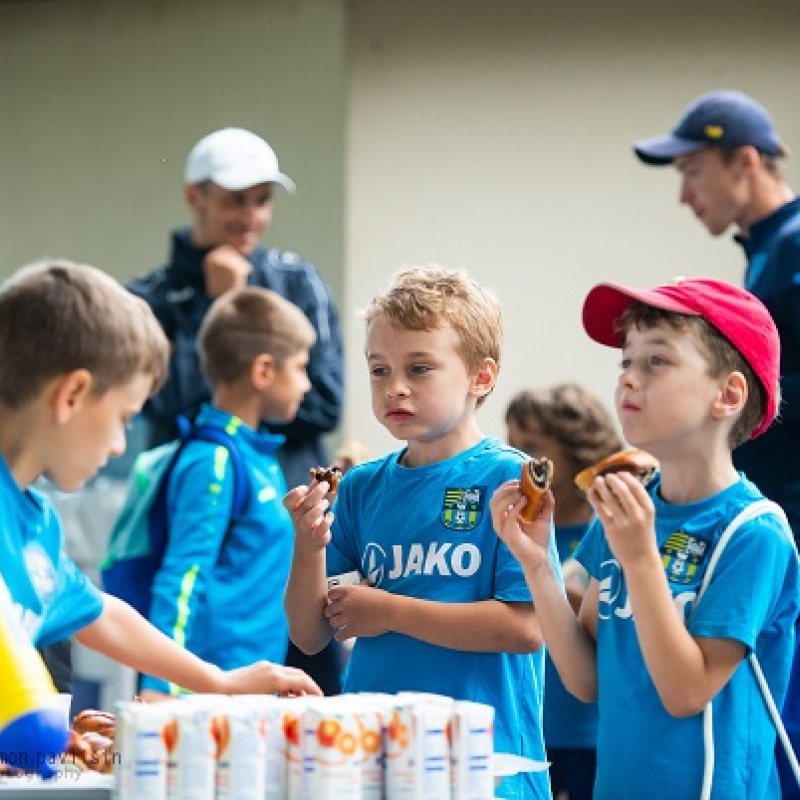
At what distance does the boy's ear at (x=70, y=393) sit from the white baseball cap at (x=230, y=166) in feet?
9.33

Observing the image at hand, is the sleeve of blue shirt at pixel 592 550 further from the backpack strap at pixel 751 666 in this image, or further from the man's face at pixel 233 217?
the man's face at pixel 233 217

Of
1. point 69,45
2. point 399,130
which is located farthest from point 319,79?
point 69,45

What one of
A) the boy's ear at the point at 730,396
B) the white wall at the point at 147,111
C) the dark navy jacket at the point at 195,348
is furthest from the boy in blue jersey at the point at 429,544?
the white wall at the point at 147,111

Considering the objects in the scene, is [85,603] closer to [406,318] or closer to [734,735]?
[406,318]

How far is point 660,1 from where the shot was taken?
760cm

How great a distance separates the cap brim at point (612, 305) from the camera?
289 cm

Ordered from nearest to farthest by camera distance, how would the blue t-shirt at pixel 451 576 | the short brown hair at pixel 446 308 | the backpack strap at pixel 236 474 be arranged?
the blue t-shirt at pixel 451 576
the short brown hair at pixel 446 308
the backpack strap at pixel 236 474

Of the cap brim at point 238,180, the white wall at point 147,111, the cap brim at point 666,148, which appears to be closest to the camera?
the cap brim at point 666,148

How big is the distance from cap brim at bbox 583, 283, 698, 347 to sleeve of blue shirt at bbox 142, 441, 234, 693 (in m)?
1.68

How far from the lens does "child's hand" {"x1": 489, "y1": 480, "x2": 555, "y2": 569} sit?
110 inches

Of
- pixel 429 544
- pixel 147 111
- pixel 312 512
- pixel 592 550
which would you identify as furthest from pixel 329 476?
pixel 147 111

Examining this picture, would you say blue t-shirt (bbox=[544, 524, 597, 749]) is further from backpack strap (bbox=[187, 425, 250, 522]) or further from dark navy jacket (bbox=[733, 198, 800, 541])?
backpack strap (bbox=[187, 425, 250, 522])

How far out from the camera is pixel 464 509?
3.03m

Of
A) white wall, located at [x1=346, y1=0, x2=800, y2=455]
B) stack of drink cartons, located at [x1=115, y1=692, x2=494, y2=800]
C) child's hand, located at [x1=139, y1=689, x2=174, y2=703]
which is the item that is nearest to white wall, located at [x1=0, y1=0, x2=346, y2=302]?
white wall, located at [x1=346, y1=0, x2=800, y2=455]
